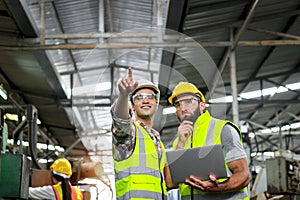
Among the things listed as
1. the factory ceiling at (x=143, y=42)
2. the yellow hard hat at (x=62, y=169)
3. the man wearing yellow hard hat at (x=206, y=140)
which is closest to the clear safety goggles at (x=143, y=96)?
the man wearing yellow hard hat at (x=206, y=140)

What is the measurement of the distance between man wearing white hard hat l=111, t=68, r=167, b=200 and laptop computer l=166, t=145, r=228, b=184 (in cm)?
11

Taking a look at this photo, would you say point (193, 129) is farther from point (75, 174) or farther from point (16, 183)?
point (75, 174)

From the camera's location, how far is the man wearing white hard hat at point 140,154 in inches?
131

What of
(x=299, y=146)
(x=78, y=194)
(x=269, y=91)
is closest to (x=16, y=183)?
(x=78, y=194)

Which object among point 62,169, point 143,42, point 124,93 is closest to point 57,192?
point 62,169

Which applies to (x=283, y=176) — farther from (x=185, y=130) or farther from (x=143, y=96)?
(x=143, y=96)

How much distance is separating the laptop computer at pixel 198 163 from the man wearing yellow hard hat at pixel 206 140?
0.14 ft

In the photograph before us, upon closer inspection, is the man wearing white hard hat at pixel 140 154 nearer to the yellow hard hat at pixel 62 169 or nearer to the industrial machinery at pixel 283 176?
the yellow hard hat at pixel 62 169

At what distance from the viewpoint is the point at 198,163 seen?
11.3 feet

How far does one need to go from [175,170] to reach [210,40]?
7.84 meters

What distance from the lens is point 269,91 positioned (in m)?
16.3

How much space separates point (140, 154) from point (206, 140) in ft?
1.72

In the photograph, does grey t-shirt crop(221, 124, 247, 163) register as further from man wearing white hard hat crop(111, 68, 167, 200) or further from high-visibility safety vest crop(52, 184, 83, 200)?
high-visibility safety vest crop(52, 184, 83, 200)

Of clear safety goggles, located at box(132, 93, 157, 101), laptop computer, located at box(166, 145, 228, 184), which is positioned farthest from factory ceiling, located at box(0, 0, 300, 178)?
laptop computer, located at box(166, 145, 228, 184)
